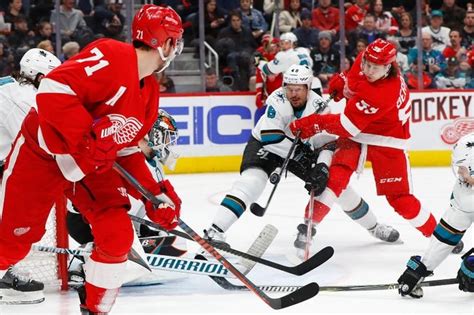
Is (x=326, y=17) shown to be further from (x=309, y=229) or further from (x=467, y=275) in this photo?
(x=467, y=275)

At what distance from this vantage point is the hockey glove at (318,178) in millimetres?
4719

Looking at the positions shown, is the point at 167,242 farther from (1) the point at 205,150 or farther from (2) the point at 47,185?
(1) the point at 205,150

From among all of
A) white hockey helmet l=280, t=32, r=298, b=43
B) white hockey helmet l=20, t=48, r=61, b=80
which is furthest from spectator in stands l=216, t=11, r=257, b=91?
white hockey helmet l=20, t=48, r=61, b=80

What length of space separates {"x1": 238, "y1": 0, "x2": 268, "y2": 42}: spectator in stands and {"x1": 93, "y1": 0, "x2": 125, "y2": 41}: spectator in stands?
1.05m

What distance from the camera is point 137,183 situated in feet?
11.1

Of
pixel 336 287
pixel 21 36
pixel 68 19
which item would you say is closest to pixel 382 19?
pixel 68 19

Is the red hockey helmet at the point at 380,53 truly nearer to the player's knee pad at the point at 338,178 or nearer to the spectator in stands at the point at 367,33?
the player's knee pad at the point at 338,178

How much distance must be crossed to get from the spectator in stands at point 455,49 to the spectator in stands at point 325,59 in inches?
37.7

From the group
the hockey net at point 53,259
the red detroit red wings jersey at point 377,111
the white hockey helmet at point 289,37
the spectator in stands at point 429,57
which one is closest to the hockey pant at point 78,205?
the hockey net at point 53,259

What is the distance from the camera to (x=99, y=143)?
305 cm

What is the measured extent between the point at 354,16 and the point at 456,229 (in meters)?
4.96

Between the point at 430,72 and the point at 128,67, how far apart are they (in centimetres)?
580

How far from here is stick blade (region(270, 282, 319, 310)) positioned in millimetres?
3428

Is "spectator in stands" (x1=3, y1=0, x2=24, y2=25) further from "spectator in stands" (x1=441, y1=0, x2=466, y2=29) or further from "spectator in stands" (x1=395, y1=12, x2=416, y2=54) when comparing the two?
"spectator in stands" (x1=441, y1=0, x2=466, y2=29)
